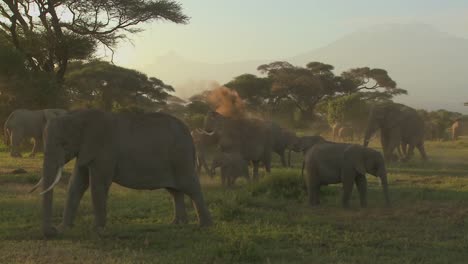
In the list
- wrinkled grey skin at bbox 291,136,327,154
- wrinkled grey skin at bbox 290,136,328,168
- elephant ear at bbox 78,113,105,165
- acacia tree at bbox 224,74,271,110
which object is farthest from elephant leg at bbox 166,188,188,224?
acacia tree at bbox 224,74,271,110

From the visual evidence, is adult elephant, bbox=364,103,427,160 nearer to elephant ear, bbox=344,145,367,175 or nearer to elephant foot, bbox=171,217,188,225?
elephant ear, bbox=344,145,367,175

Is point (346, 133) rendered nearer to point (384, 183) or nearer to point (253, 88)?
point (253, 88)

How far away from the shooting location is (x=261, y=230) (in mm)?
8516

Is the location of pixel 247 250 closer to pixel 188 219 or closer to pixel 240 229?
pixel 240 229

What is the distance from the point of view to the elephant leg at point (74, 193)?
8516 millimetres

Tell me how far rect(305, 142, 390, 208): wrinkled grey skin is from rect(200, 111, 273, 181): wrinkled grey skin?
391 centimetres

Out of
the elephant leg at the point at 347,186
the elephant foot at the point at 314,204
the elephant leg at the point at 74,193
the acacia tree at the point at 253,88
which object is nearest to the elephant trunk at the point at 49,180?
the elephant leg at the point at 74,193

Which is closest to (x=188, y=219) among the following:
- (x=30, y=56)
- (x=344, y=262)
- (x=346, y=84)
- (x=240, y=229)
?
(x=240, y=229)

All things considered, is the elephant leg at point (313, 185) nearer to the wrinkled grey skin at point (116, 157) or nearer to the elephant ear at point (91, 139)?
the wrinkled grey skin at point (116, 157)

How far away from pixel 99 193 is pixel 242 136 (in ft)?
25.2

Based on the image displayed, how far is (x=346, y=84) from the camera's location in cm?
5044

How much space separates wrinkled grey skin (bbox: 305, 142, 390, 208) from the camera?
11055 millimetres

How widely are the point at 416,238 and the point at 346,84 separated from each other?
142 ft

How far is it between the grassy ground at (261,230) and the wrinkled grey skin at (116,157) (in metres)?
0.41
